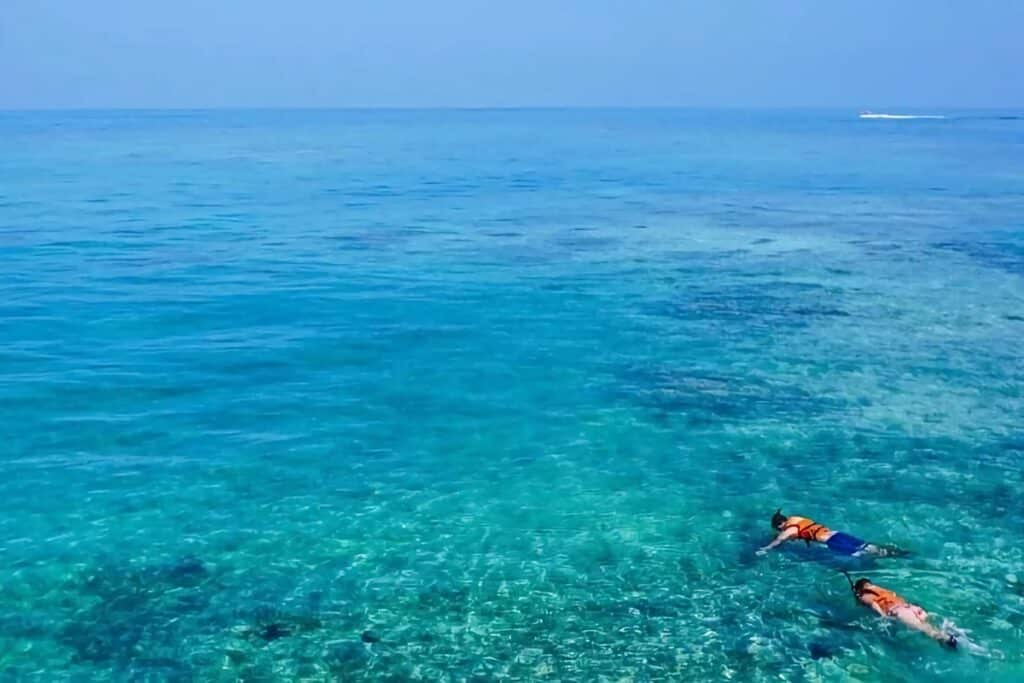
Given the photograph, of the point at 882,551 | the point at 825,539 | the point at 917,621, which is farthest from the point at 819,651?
the point at 882,551

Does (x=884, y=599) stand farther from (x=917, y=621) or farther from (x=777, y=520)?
(x=777, y=520)

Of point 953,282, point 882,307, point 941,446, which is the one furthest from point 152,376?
point 953,282

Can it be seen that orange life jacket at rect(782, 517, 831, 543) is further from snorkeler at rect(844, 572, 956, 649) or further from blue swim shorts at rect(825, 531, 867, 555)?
snorkeler at rect(844, 572, 956, 649)

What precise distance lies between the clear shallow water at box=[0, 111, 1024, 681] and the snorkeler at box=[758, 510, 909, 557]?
39 centimetres

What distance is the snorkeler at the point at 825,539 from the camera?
16.3 m

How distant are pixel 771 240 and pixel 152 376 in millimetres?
31335

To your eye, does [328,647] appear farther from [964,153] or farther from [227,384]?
[964,153]

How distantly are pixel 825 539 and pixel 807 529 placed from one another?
0.35m

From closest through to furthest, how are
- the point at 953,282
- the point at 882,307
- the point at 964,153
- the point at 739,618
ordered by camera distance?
1. the point at 739,618
2. the point at 882,307
3. the point at 953,282
4. the point at 964,153

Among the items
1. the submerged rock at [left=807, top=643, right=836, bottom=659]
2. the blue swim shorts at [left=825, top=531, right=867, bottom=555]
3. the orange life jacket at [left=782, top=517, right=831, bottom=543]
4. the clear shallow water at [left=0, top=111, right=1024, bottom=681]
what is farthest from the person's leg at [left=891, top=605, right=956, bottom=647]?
the orange life jacket at [left=782, top=517, right=831, bottom=543]

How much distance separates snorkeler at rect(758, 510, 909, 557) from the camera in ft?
53.4

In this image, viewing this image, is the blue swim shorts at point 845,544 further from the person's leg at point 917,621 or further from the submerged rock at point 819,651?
the submerged rock at point 819,651

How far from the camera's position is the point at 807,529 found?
1658 centimetres

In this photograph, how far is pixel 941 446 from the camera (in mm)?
20656
